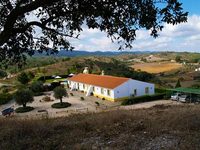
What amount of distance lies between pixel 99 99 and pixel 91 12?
46.7 meters

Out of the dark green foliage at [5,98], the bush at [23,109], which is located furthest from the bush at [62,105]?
the dark green foliage at [5,98]

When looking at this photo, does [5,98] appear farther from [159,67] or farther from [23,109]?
[159,67]

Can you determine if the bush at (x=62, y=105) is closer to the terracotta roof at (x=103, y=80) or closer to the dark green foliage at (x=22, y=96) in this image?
the dark green foliage at (x=22, y=96)

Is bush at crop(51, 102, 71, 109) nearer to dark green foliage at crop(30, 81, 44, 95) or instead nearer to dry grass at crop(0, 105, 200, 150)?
dark green foliage at crop(30, 81, 44, 95)

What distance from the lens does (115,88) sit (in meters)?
51.2

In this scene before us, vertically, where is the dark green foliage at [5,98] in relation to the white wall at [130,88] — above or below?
below

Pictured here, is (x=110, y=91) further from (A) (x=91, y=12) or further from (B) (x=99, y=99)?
(A) (x=91, y=12)

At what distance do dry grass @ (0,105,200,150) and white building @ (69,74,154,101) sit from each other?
131 feet

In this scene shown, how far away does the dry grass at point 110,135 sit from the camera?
848 centimetres

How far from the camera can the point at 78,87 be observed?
2685 inches

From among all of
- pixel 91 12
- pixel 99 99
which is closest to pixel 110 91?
pixel 99 99

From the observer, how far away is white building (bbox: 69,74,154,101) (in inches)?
2046

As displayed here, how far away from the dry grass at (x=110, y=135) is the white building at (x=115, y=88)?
40.0 m

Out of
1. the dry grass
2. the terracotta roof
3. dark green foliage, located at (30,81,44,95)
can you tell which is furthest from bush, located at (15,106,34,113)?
the dry grass
